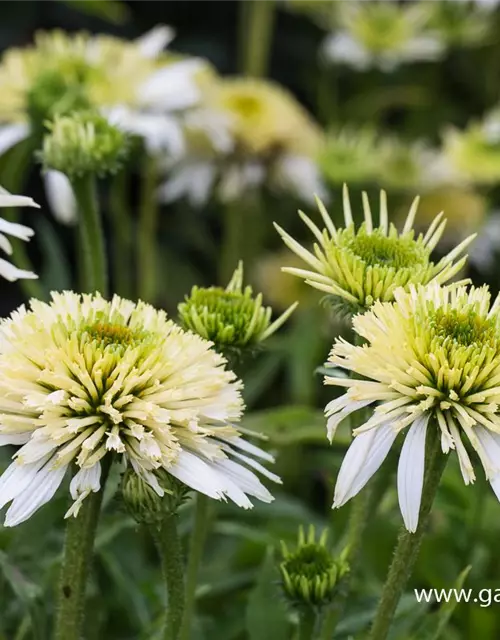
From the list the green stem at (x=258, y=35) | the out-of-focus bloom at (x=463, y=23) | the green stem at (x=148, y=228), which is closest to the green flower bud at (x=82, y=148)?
the green stem at (x=148, y=228)

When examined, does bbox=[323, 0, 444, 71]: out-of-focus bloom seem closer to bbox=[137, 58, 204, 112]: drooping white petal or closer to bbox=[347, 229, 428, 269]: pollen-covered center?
bbox=[137, 58, 204, 112]: drooping white petal

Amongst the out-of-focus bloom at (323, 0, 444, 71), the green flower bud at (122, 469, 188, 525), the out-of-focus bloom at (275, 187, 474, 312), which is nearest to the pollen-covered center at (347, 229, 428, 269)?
the out-of-focus bloom at (275, 187, 474, 312)

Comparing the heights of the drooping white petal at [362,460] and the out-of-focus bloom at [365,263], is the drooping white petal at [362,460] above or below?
below

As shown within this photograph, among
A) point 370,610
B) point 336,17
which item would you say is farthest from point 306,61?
point 370,610

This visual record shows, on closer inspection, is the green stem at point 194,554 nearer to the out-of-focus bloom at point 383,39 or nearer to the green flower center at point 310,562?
the green flower center at point 310,562

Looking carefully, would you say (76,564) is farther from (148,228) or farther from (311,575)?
(148,228)

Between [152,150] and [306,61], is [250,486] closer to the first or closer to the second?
[152,150]

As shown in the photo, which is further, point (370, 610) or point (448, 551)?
point (448, 551)
